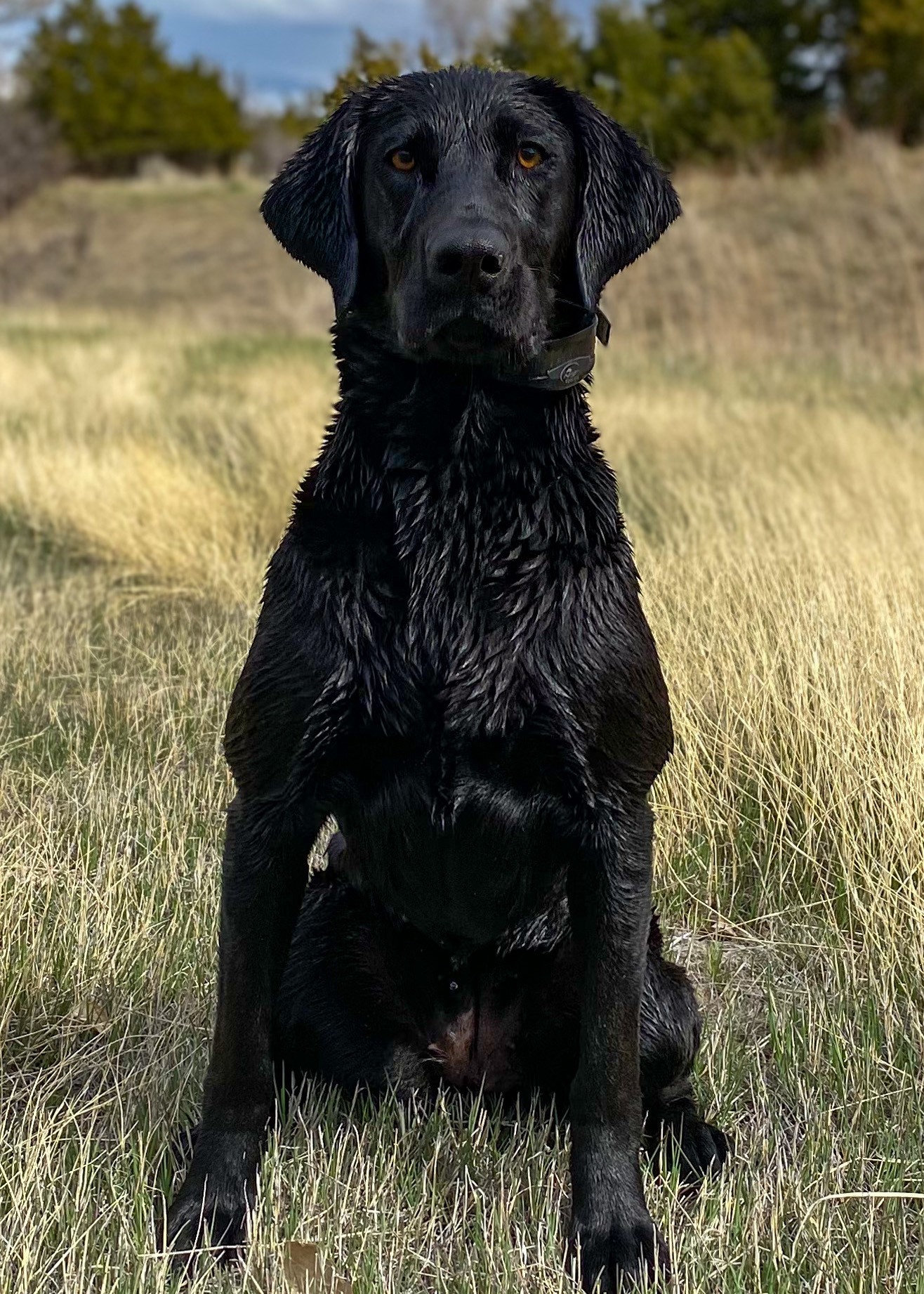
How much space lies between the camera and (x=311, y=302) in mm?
16750

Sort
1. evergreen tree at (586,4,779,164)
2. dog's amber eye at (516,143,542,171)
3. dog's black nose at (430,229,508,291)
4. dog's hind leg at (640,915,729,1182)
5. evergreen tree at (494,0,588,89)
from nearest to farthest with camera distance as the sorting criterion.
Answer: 1. dog's black nose at (430,229,508,291)
2. dog's amber eye at (516,143,542,171)
3. dog's hind leg at (640,915,729,1182)
4. evergreen tree at (494,0,588,89)
5. evergreen tree at (586,4,779,164)

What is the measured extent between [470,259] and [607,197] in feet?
1.39

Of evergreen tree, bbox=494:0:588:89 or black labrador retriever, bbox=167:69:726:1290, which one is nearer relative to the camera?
black labrador retriever, bbox=167:69:726:1290

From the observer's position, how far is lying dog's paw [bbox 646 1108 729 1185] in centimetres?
222

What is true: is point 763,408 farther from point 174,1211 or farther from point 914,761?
point 174,1211

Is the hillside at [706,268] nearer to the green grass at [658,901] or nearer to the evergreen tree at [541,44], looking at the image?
the evergreen tree at [541,44]

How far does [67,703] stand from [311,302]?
1341cm

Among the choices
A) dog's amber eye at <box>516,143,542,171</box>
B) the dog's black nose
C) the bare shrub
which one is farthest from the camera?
the bare shrub

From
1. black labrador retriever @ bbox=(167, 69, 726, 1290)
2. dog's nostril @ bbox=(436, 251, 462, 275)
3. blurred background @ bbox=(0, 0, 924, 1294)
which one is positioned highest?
dog's nostril @ bbox=(436, 251, 462, 275)

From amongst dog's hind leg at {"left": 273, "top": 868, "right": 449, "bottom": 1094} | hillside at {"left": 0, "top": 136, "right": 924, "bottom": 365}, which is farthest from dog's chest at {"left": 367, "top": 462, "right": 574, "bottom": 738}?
hillside at {"left": 0, "top": 136, "right": 924, "bottom": 365}

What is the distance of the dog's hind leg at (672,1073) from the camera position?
2203 mm

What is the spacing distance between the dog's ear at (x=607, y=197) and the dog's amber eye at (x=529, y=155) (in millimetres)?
104

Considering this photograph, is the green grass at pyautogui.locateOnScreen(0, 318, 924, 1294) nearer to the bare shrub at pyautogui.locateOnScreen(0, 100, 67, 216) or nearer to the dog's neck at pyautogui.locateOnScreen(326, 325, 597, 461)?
the dog's neck at pyautogui.locateOnScreen(326, 325, 597, 461)

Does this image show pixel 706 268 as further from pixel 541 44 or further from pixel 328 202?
pixel 328 202
